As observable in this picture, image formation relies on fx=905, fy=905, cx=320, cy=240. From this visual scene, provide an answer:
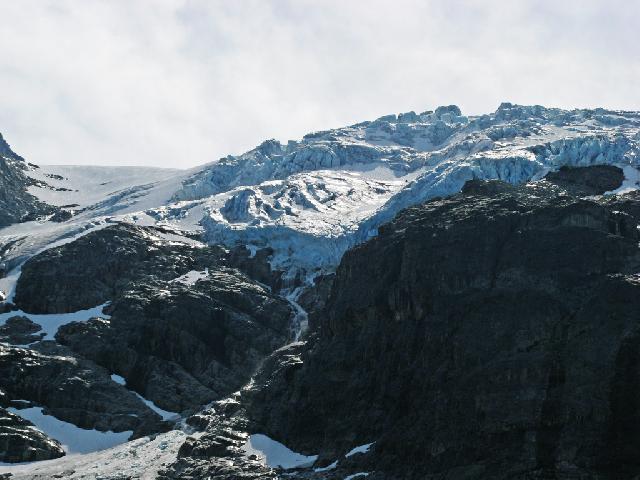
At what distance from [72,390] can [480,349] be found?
6751cm

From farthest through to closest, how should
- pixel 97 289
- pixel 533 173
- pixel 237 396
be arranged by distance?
pixel 533 173 < pixel 97 289 < pixel 237 396

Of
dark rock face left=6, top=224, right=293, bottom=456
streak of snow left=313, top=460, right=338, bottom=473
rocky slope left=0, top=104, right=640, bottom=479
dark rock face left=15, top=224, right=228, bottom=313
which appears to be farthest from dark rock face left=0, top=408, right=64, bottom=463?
streak of snow left=313, top=460, right=338, bottom=473

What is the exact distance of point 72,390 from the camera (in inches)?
5404

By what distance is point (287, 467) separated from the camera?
104 m

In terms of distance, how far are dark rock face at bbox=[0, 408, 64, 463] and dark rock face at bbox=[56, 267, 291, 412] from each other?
18.6 m

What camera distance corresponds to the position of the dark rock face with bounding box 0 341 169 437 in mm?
133125

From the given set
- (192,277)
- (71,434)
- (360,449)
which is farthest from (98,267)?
(360,449)

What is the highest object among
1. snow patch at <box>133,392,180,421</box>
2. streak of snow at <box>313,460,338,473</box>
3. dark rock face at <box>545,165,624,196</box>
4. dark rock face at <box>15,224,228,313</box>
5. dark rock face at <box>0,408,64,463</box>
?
dark rock face at <box>545,165,624,196</box>

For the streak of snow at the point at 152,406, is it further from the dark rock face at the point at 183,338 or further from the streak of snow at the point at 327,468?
the streak of snow at the point at 327,468

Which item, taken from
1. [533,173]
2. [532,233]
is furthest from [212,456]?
[533,173]

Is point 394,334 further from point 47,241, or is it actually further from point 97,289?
point 47,241

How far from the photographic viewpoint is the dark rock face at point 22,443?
122550mm

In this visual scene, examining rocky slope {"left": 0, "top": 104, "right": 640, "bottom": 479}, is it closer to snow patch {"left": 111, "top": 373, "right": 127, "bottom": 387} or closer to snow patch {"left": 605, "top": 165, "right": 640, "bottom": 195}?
snow patch {"left": 111, "top": 373, "right": 127, "bottom": 387}

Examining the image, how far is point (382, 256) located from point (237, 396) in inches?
1096
